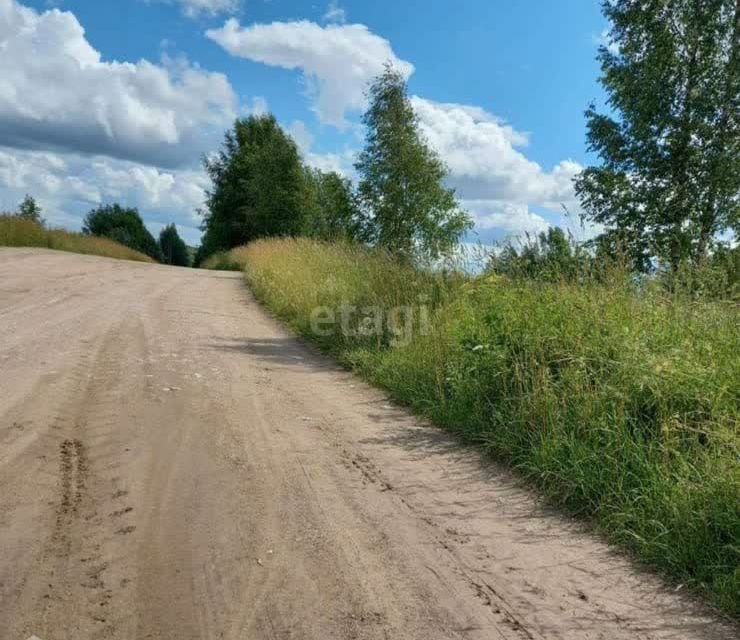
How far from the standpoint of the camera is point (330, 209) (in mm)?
35375

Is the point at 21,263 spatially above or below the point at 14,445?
above

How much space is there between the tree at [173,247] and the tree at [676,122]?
94108mm

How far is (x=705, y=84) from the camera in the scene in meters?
14.3

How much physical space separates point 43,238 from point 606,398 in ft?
82.4

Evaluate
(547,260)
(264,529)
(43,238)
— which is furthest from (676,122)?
(43,238)

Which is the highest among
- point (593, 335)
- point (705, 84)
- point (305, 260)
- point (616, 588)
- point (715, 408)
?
point (705, 84)

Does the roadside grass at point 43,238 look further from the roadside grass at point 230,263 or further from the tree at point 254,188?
the tree at point 254,188

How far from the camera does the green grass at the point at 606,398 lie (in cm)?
356

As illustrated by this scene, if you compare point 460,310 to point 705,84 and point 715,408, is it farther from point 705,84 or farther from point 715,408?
point 705,84

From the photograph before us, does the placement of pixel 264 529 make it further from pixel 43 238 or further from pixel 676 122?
pixel 43 238

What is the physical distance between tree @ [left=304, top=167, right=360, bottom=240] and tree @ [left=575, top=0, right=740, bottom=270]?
7.40 metres

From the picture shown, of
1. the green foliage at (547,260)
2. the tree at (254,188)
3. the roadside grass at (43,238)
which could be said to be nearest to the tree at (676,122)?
the green foliage at (547,260)

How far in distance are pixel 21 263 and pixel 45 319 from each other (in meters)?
8.50

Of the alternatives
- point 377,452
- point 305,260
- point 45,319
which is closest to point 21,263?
point 305,260
